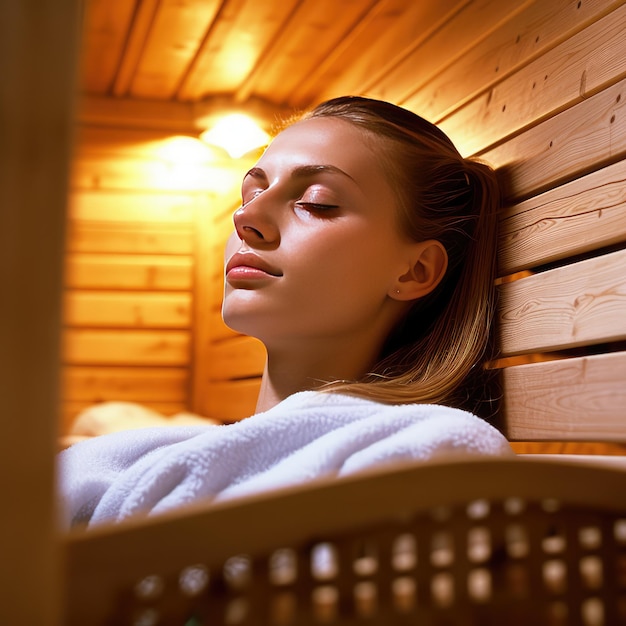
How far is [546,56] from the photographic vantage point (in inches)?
54.2

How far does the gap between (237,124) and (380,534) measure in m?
2.48

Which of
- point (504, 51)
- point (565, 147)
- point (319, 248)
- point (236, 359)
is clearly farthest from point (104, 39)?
point (565, 147)

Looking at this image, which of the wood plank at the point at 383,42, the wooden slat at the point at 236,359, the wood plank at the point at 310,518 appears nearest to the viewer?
the wood plank at the point at 310,518

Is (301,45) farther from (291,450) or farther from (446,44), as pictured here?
(291,450)

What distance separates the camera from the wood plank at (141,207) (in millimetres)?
3189

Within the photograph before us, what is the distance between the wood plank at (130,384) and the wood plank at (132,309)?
176 millimetres

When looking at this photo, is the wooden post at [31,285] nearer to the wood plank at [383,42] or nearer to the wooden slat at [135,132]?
the wood plank at [383,42]

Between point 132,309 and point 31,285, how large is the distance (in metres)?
2.80

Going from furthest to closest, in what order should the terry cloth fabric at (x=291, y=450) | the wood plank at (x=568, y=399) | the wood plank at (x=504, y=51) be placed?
the wood plank at (x=504, y=51)
the wood plank at (x=568, y=399)
the terry cloth fabric at (x=291, y=450)

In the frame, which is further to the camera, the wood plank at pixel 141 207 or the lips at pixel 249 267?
the wood plank at pixel 141 207

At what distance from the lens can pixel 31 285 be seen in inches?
16.1

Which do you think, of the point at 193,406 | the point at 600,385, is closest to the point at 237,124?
the point at 193,406

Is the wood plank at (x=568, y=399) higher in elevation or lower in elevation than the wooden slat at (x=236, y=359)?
lower

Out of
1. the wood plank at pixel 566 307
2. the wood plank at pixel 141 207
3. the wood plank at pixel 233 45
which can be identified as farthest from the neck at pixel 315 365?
the wood plank at pixel 141 207
